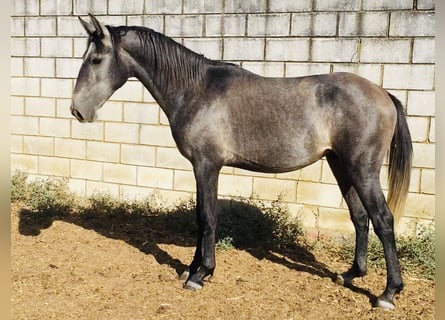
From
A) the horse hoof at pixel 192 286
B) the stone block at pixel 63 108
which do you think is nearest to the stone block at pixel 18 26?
the stone block at pixel 63 108

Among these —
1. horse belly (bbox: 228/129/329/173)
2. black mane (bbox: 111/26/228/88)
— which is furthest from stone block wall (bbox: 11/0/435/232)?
black mane (bbox: 111/26/228/88)

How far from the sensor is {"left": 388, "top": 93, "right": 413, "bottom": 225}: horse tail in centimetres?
330

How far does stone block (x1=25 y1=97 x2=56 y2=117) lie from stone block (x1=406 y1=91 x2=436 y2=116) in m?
4.54

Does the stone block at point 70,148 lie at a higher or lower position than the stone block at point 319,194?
higher

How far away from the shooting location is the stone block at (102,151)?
18.6ft

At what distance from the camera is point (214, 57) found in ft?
16.6

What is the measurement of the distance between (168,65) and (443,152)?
8.20 feet

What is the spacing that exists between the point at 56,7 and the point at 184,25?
1942mm

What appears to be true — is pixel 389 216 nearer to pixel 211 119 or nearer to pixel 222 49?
pixel 211 119

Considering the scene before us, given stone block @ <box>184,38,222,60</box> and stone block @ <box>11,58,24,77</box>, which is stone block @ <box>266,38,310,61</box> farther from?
stone block @ <box>11,58,24,77</box>

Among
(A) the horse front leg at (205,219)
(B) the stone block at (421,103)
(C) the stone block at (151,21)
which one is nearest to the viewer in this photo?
(A) the horse front leg at (205,219)

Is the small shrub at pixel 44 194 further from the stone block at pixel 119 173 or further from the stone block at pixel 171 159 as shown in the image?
the stone block at pixel 171 159

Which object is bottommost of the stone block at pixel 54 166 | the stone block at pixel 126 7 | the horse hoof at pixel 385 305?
the horse hoof at pixel 385 305

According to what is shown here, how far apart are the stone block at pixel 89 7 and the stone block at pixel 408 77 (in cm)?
356
